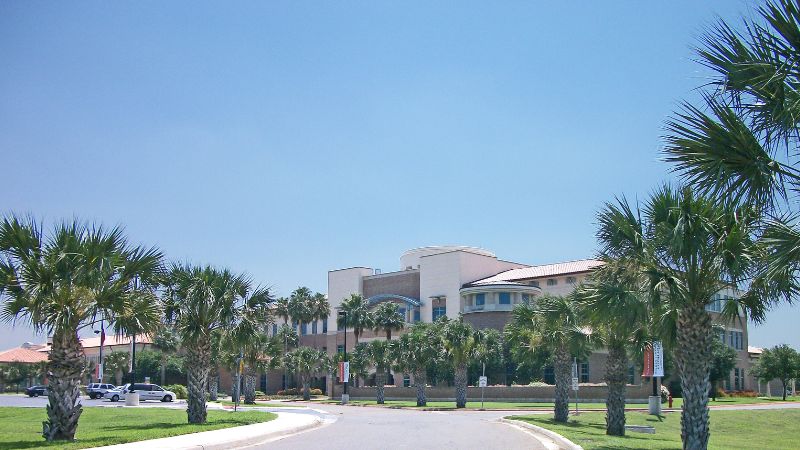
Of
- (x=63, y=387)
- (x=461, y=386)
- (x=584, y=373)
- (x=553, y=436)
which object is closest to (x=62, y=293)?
(x=63, y=387)

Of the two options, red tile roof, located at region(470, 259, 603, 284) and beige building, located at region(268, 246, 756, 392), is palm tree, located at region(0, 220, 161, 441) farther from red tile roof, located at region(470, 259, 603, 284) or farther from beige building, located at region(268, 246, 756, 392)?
red tile roof, located at region(470, 259, 603, 284)

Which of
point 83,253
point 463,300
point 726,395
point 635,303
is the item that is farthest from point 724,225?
point 463,300

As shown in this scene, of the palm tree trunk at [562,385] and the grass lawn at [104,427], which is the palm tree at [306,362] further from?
the palm tree trunk at [562,385]

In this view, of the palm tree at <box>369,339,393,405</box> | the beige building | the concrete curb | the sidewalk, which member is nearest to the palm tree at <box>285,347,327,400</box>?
the palm tree at <box>369,339,393,405</box>

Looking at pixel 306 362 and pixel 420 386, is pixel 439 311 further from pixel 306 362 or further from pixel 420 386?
pixel 420 386

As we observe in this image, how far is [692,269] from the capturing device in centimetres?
1784

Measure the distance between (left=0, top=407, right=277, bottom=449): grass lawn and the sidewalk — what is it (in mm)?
697

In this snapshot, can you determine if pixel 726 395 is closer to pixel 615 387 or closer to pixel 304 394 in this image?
pixel 304 394

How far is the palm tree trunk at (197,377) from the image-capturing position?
25781 mm

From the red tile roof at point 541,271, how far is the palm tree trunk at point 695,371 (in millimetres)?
63887

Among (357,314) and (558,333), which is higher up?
(357,314)

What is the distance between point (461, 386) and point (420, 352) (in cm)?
553

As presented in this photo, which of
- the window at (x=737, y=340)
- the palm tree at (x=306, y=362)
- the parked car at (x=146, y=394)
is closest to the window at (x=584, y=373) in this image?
the window at (x=737, y=340)

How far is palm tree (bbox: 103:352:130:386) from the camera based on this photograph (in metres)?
95.6
